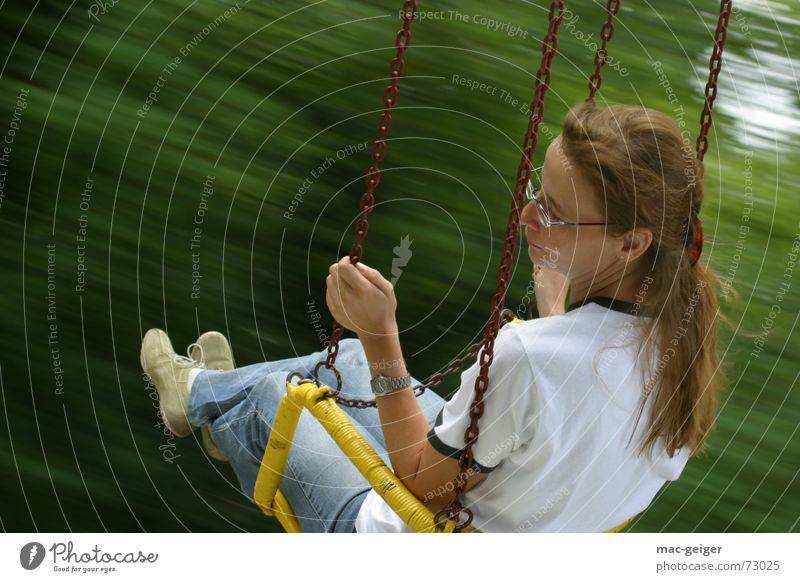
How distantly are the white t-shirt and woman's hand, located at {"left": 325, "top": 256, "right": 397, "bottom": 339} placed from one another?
0.33ft

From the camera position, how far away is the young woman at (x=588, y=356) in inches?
36.5

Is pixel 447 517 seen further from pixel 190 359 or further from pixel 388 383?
pixel 190 359

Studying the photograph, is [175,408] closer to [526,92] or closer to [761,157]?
[526,92]

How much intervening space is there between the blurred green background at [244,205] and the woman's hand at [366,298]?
1.54ft

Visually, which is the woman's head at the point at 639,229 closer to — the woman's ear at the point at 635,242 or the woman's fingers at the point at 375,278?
the woman's ear at the point at 635,242

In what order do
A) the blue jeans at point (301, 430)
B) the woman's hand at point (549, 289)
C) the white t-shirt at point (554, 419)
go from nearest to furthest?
1. the white t-shirt at point (554, 419)
2. the blue jeans at point (301, 430)
3. the woman's hand at point (549, 289)

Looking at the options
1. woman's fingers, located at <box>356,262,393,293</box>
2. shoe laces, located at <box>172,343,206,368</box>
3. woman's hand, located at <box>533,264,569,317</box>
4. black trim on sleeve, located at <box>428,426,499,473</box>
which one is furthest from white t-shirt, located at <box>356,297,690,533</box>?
shoe laces, located at <box>172,343,206,368</box>

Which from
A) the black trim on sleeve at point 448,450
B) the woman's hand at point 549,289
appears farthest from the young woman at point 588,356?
the woman's hand at point 549,289

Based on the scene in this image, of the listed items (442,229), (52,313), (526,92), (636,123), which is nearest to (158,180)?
(52,313)

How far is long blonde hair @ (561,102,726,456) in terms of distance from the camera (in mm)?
935

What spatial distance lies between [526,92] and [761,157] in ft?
1.34

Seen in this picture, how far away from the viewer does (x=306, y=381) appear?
109 cm

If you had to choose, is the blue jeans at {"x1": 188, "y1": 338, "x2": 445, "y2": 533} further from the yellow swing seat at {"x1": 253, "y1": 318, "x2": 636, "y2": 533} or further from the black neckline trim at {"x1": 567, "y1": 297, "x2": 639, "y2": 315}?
the black neckline trim at {"x1": 567, "y1": 297, "x2": 639, "y2": 315}
